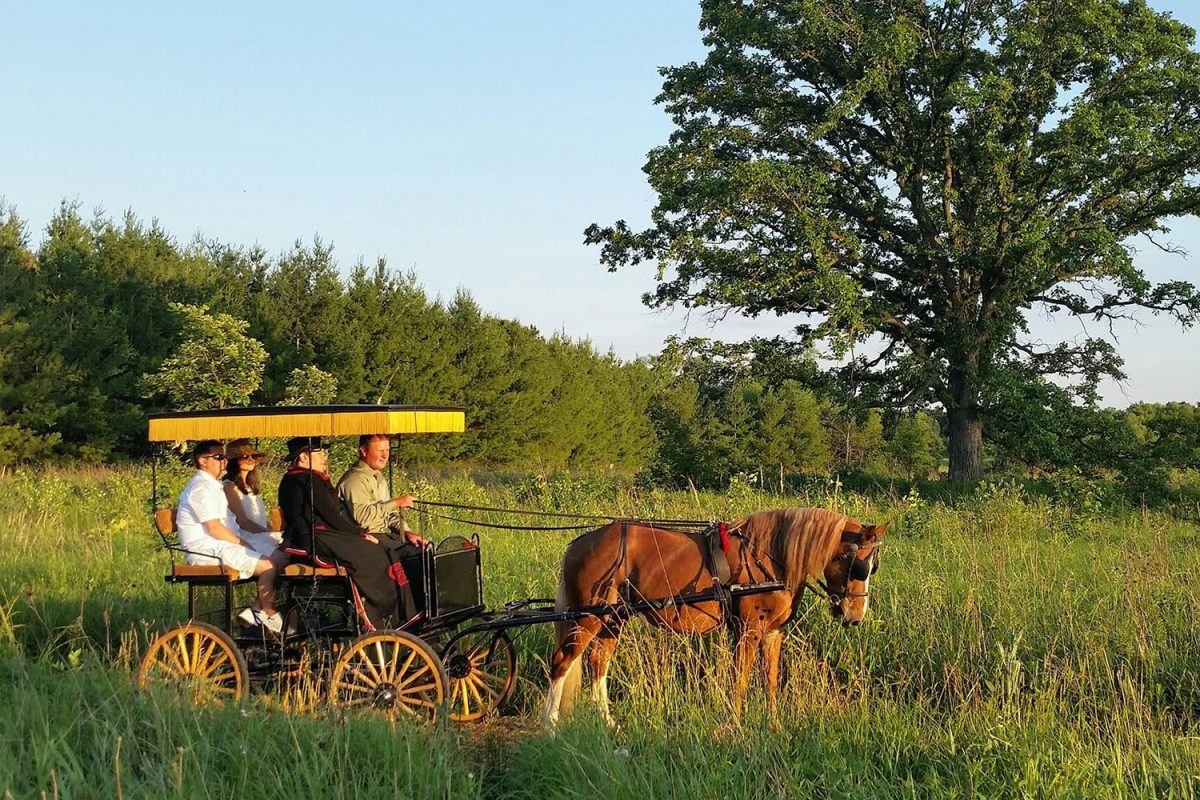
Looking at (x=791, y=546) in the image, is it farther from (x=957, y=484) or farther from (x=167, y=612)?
(x=957, y=484)

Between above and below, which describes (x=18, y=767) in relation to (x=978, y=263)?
below

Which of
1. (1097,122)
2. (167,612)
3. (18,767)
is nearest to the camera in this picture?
(18,767)

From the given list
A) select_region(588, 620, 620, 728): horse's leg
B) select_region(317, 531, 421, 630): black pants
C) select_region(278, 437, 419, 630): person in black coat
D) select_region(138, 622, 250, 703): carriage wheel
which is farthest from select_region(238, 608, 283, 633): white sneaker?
select_region(588, 620, 620, 728): horse's leg

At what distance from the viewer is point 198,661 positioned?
5.86 metres

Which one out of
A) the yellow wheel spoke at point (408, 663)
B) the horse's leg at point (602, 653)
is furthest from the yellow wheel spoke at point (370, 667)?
the horse's leg at point (602, 653)

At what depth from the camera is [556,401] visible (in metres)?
41.2

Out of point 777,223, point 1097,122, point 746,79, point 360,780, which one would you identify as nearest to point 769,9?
point 746,79

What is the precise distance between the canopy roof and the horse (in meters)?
1.42

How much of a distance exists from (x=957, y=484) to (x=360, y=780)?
702 inches

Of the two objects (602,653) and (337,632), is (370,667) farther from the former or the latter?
(602,653)

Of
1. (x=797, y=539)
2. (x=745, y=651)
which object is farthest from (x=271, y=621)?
(x=797, y=539)

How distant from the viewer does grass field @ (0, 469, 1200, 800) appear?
13.6 ft

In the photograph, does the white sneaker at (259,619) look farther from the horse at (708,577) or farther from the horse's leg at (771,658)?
the horse's leg at (771,658)

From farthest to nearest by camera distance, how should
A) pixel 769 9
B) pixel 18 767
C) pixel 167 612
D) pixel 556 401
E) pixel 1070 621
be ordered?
1. pixel 556 401
2. pixel 769 9
3. pixel 167 612
4. pixel 1070 621
5. pixel 18 767
